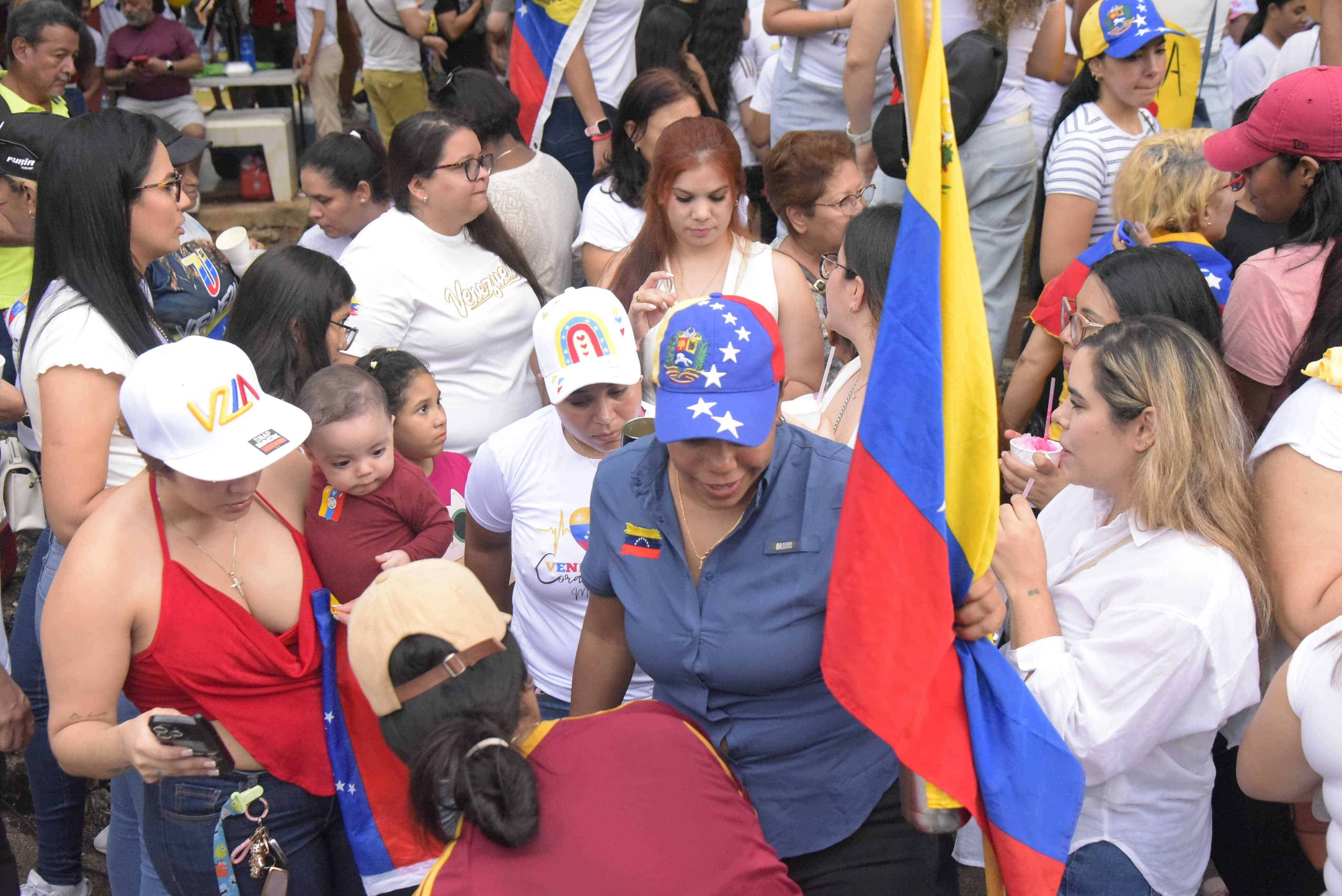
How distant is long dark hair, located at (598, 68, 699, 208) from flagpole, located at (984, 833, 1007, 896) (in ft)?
10.0

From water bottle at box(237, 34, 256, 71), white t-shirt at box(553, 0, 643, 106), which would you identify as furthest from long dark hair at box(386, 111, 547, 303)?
water bottle at box(237, 34, 256, 71)

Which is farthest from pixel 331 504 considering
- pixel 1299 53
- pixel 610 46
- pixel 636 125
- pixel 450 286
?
pixel 1299 53

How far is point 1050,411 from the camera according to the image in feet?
11.5

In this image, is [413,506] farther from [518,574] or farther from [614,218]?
[614,218]

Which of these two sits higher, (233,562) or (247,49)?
(247,49)

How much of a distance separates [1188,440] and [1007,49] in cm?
276

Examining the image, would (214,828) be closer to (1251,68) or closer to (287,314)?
(287,314)

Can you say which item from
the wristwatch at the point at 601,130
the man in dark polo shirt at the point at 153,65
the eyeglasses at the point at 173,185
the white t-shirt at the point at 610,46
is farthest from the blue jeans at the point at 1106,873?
the man in dark polo shirt at the point at 153,65

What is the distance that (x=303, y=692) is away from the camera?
8.17 ft

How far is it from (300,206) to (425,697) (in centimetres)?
685

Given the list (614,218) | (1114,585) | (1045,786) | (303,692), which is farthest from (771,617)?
(614,218)

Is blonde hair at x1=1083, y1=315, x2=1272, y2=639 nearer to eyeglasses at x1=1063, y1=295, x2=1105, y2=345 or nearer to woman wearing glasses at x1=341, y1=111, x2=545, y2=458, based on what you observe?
eyeglasses at x1=1063, y1=295, x2=1105, y2=345

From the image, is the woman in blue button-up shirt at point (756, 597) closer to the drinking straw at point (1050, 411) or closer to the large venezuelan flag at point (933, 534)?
the large venezuelan flag at point (933, 534)

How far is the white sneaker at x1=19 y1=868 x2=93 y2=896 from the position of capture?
350 centimetres
